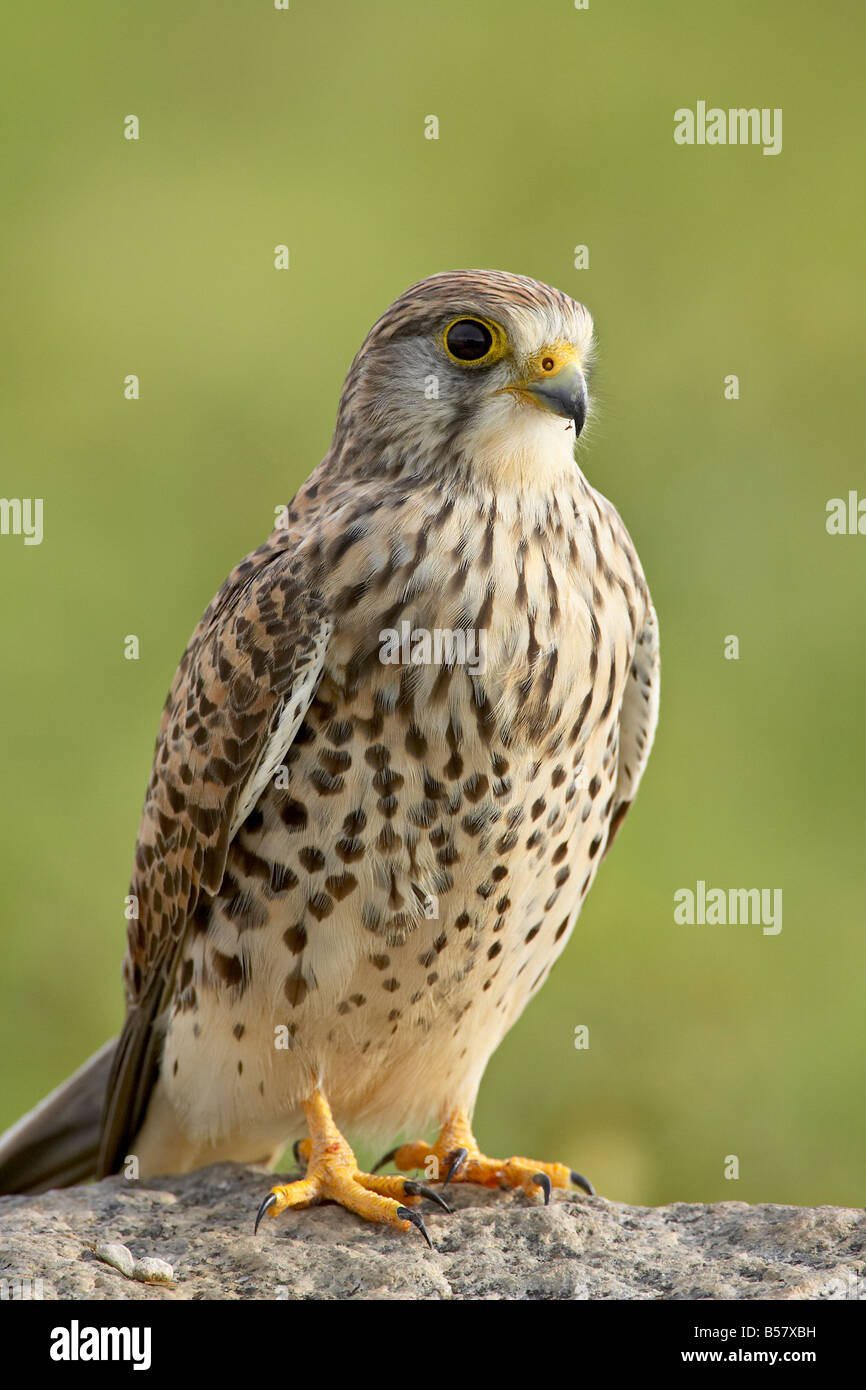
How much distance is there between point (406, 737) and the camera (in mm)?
4078

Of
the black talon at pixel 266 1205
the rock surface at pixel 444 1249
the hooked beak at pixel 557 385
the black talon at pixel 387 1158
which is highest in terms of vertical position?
the hooked beak at pixel 557 385

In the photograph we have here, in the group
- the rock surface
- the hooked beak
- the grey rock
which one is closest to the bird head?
the hooked beak

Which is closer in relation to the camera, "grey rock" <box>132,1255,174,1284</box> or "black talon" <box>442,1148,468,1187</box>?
"grey rock" <box>132,1255,174,1284</box>

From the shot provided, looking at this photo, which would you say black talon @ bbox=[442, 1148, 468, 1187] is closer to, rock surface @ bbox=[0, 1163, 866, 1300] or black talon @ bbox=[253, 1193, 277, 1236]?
rock surface @ bbox=[0, 1163, 866, 1300]

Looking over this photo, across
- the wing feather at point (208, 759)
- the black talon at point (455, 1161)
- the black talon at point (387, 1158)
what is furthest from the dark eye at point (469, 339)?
the black talon at point (387, 1158)

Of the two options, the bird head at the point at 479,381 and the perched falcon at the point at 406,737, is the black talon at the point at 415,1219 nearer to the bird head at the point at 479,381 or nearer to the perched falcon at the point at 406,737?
the perched falcon at the point at 406,737

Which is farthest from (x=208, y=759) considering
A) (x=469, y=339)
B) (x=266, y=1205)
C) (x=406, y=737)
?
(x=469, y=339)

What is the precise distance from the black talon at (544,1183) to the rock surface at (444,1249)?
0.06 metres

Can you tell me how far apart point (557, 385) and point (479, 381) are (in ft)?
0.67

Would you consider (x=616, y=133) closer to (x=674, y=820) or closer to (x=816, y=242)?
(x=816, y=242)

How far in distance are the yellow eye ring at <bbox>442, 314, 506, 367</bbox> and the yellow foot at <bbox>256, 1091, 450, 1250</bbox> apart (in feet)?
6.48

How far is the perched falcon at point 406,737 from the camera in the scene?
411 centimetres

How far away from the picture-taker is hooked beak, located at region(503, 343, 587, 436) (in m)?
4.06
